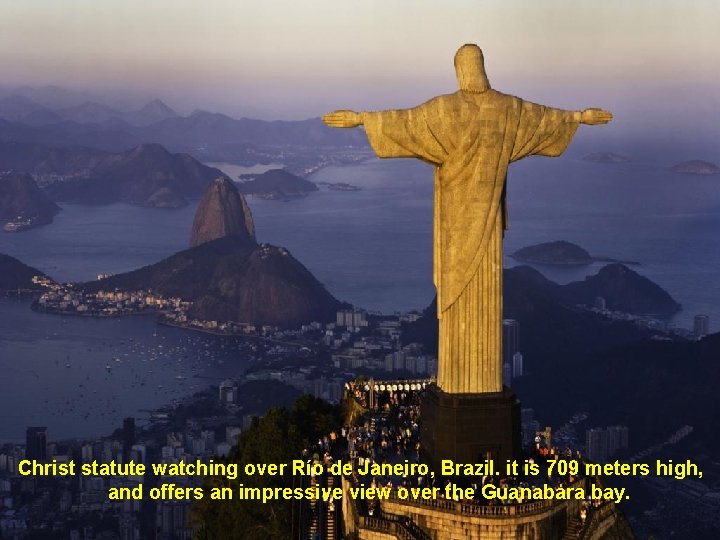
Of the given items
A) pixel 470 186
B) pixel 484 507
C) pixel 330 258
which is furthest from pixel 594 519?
pixel 330 258

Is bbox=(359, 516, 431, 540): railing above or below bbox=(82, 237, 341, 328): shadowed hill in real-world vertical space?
below

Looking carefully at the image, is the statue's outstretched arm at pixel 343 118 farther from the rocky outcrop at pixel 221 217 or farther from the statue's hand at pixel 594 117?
the rocky outcrop at pixel 221 217

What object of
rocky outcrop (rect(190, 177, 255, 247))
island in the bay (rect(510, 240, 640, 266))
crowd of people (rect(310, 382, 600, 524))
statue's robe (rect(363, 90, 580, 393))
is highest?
rocky outcrop (rect(190, 177, 255, 247))

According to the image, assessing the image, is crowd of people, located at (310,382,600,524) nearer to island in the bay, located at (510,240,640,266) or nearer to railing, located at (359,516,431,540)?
railing, located at (359,516,431,540)

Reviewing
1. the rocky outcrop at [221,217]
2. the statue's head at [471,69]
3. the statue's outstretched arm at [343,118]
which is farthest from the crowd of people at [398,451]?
the rocky outcrop at [221,217]

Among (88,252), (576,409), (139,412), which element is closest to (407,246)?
(88,252)

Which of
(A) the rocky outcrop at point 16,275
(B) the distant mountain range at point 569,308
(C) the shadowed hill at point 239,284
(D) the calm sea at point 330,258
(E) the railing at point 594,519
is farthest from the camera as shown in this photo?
(A) the rocky outcrop at point 16,275

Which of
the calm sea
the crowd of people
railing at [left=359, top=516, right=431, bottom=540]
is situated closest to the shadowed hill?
the calm sea
